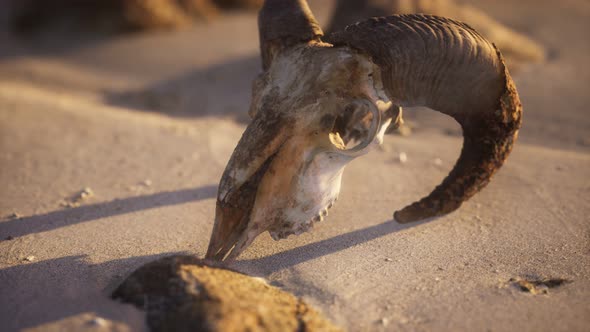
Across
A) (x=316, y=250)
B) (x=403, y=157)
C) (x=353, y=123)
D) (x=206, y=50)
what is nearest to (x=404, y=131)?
(x=403, y=157)

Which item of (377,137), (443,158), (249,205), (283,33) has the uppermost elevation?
(283,33)

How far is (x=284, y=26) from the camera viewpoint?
3.28 meters

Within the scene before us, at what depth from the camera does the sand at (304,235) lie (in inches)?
111

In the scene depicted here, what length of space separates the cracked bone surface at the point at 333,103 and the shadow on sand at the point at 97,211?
1109 millimetres

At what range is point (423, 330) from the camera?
2662mm

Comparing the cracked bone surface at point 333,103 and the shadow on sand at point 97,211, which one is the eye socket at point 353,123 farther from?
Answer: the shadow on sand at point 97,211

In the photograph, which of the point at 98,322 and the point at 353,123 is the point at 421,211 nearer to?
the point at 353,123

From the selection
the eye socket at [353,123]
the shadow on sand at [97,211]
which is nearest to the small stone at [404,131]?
the eye socket at [353,123]

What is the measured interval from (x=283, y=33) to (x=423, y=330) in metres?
1.74

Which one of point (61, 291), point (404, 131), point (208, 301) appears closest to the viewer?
point (208, 301)

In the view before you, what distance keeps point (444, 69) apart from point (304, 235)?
4.28 feet

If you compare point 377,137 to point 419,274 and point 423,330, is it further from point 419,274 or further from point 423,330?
point 423,330

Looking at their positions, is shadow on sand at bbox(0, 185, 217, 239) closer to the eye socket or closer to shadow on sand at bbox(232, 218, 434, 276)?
shadow on sand at bbox(232, 218, 434, 276)

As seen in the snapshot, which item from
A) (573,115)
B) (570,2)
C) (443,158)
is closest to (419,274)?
(443,158)
